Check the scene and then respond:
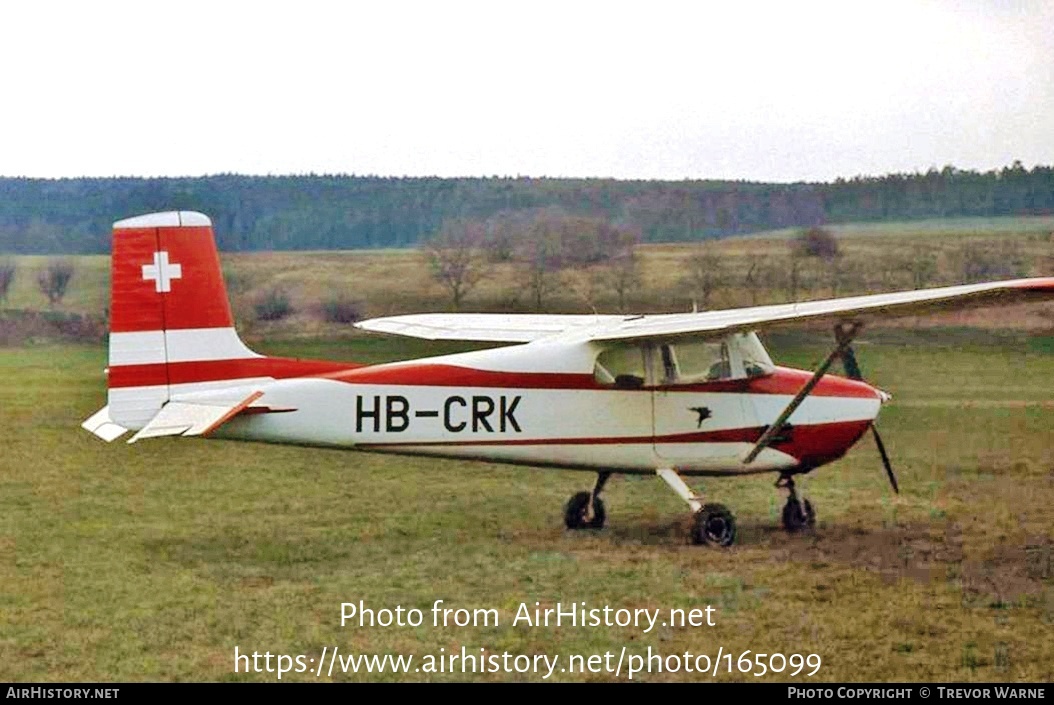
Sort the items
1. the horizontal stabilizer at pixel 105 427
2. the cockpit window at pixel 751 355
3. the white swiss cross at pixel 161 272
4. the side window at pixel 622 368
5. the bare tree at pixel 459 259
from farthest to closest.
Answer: the bare tree at pixel 459 259
the cockpit window at pixel 751 355
the side window at pixel 622 368
the white swiss cross at pixel 161 272
the horizontal stabilizer at pixel 105 427

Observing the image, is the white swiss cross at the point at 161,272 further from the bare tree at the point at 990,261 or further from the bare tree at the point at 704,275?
the bare tree at the point at 990,261

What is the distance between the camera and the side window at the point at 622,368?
10633mm

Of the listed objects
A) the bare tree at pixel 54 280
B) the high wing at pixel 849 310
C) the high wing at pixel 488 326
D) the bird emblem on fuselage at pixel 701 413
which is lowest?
the bare tree at pixel 54 280

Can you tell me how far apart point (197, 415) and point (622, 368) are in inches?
119

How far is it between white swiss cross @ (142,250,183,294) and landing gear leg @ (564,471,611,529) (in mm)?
3431

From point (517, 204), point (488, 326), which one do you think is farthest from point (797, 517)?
point (517, 204)

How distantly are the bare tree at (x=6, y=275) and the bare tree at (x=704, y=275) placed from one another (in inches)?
636

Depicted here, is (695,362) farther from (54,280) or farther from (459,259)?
(54,280)

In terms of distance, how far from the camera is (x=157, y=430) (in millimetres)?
9898

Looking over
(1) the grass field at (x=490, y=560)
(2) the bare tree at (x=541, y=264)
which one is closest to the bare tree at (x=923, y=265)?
(2) the bare tree at (x=541, y=264)

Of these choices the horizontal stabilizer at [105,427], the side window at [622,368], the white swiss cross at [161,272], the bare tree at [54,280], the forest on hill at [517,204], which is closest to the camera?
the horizontal stabilizer at [105,427]

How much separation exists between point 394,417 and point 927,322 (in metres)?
16.2

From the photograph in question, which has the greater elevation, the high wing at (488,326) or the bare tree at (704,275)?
the high wing at (488,326)
